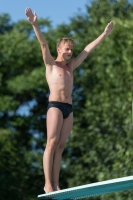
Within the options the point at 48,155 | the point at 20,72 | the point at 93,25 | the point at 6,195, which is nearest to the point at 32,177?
the point at 6,195

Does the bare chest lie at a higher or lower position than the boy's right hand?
lower

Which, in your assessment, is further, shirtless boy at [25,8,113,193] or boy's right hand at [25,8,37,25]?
shirtless boy at [25,8,113,193]

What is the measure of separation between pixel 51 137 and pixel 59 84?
A: 442mm

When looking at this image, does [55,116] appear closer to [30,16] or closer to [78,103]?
[30,16]

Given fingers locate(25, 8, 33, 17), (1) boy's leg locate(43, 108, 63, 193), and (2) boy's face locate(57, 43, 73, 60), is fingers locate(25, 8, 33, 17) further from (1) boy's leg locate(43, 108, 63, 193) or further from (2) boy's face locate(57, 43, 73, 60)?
(1) boy's leg locate(43, 108, 63, 193)

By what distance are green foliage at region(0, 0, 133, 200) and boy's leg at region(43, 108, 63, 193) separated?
764 centimetres

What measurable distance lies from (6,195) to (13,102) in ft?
8.81

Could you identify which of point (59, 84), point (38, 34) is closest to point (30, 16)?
point (38, 34)

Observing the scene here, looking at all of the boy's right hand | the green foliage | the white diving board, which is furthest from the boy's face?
the green foliage

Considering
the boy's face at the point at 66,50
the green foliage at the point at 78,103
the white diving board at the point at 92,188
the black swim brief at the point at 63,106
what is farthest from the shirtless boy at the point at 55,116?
the green foliage at the point at 78,103

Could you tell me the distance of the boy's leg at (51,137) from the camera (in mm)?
5926

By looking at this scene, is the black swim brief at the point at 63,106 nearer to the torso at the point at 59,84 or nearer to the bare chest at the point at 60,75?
the torso at the point at 59,84

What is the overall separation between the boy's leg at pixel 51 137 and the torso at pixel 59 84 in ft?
0.39

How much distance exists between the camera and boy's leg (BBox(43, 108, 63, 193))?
5.93 m
